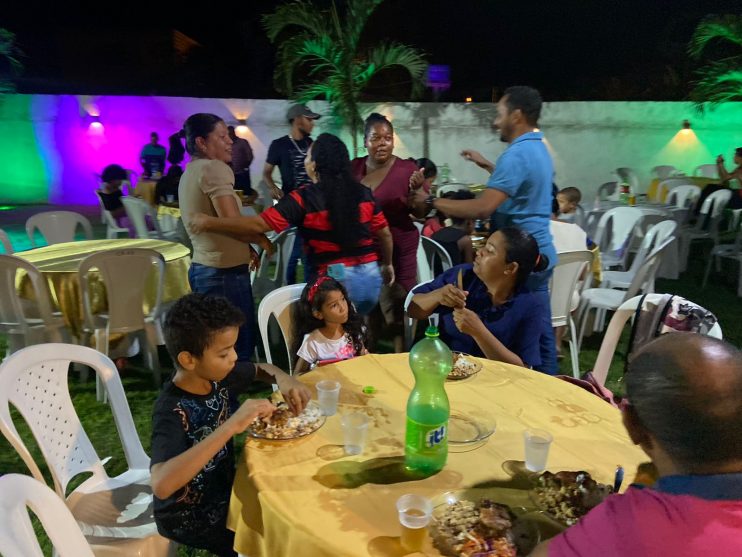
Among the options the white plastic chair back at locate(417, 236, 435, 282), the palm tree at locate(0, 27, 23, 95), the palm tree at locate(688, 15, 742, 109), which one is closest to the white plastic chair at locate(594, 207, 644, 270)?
the white plastic chair back at locate(417, 236, 435, 282)

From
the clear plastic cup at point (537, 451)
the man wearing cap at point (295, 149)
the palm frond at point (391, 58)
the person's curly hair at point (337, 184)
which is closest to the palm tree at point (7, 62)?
the palm frond at point (391, 58)

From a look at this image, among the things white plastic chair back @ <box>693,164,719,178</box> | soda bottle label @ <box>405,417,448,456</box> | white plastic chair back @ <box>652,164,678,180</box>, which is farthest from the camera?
white plastic chair back @ <box>652,164,678,180</box>

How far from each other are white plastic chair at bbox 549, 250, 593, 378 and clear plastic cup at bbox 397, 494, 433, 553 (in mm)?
2774

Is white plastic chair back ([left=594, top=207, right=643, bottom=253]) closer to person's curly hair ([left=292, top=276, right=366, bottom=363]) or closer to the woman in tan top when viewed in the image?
person's curly hair ([left=292, top=276, right=366, bottom=363])

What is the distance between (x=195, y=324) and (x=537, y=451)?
1.11 metres

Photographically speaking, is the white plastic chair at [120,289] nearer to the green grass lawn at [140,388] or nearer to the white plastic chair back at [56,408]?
the green grass lawn at [140,388]

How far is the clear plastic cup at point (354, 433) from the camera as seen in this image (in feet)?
5.28

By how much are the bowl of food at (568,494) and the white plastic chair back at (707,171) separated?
10.8 metres

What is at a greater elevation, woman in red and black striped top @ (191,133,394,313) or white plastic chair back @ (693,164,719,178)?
woman in red and black striped top @ (191,133,394,313)

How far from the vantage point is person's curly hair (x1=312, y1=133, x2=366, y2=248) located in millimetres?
2975

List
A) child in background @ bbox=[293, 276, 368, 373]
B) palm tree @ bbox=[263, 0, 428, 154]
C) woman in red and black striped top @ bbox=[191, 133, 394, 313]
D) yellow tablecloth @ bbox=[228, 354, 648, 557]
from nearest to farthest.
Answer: yellow tablecloth @ bbox=[228, 354, 648, 557] < child in background @ bbox=[293, 276, 368, 373] < woman in red and black striped top @ bbox=[191, 133, 394, 313] < palm tree @ bbox=[263, 0, 428, 154]

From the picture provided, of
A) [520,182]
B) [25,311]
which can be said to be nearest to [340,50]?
[25,311]

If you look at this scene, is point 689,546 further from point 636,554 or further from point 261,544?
point 261,544

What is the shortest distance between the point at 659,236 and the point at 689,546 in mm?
4575
